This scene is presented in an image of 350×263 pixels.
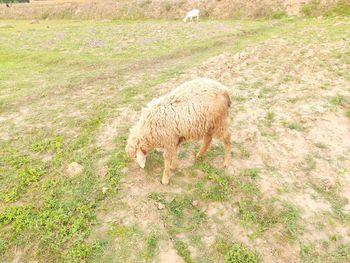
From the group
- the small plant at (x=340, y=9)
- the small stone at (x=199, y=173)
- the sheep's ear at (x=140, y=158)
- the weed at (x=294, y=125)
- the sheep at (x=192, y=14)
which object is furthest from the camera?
the sheep at (x=192, y=14)

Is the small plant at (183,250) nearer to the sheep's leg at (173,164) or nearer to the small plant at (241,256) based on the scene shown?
the small plant at (241,256)

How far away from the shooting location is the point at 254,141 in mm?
7078

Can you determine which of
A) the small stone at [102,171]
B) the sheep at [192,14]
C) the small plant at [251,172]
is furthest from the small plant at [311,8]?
the small stone at [102,171]

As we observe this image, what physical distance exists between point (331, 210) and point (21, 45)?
21708 millimetres

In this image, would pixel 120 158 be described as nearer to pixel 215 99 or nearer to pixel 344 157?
pixel 215 99

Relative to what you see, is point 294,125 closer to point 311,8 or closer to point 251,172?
point 251,172

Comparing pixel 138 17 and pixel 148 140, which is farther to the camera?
pixel 138 17

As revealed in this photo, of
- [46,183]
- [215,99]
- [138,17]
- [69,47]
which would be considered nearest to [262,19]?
[138,17]

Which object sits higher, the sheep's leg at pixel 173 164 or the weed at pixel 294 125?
the sheep's leg at pixel 173 164

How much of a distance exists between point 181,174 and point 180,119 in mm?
1339

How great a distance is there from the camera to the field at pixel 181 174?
15.2 feet

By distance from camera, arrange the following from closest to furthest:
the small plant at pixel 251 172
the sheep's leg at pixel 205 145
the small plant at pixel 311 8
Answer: the small plant at pixel 251 172 < the sheep's leg at pixel 205 145 < the small plant at pixel 311 8

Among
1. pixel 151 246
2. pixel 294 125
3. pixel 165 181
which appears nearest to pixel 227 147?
pixel 165 181

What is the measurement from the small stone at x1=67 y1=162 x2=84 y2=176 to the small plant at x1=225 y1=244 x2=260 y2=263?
3.77 metres
